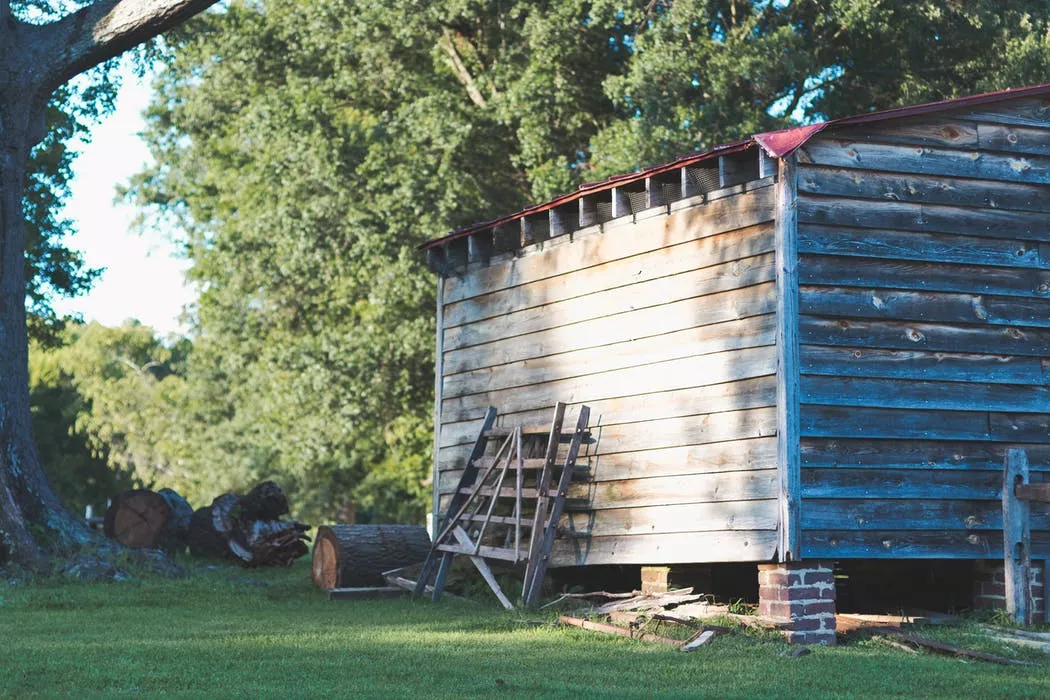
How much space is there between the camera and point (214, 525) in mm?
19047

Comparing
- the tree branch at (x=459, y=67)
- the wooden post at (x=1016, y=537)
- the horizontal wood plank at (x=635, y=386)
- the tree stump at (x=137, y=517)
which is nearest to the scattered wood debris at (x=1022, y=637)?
the wooden post at (x=1016, y=537)

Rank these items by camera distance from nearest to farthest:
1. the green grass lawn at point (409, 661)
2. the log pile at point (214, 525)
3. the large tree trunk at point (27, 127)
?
the green grass lawn at point (409, 661), the large tree trunk at point (27, 127), the log pile at point (214, 525)

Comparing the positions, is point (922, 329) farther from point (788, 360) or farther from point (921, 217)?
point (788, 360)

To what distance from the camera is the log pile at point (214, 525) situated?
19.0 m

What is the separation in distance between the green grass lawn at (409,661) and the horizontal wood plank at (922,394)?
2063mm

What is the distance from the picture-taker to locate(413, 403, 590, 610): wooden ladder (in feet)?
43.9

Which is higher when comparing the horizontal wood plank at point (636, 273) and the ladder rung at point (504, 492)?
the horizontal wood plank at point (636, 273)

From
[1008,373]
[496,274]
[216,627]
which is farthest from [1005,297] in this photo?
[216,627]

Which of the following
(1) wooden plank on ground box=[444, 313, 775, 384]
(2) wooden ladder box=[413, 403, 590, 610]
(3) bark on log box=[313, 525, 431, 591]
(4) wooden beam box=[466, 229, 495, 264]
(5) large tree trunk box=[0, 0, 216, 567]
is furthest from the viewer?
(5) large tree trunk box=[0, 0, 216, 567]

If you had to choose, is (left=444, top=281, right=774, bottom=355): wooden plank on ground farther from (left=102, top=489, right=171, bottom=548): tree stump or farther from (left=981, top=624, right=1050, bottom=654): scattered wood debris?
(left=102, top=489, right=171, bottom=548): tree stump

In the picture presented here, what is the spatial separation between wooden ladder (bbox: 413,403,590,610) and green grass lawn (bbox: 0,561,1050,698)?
2.40 feet

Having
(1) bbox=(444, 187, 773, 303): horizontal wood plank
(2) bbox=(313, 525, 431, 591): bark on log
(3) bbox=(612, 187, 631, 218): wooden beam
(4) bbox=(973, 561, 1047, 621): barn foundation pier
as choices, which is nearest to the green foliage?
(2) bbox=(313, 525, 431, 591): bark on log

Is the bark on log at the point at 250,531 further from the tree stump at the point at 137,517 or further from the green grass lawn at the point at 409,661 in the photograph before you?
the green grass lawn at the point at 409,661

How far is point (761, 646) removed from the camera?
10.5m
